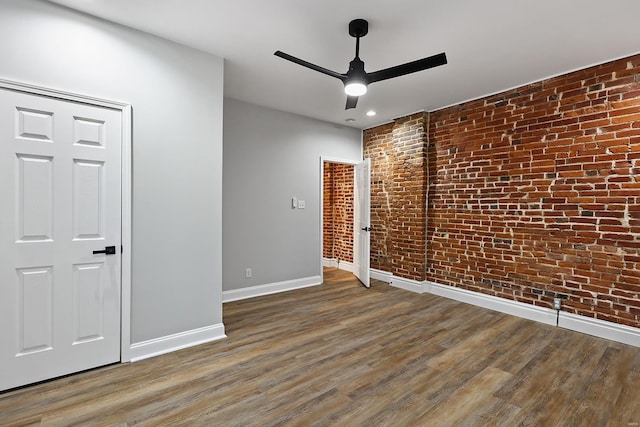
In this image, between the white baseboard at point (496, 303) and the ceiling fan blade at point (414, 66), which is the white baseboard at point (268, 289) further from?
the ceiling fan blade at point (414, 66)

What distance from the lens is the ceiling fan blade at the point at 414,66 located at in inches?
85.6

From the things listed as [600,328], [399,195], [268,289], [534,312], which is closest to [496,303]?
[534,312]

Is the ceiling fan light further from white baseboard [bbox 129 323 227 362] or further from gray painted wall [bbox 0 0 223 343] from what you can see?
white baseboard [bbox 129 323 227 362]

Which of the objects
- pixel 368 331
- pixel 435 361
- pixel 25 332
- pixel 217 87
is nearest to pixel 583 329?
pixel 435 361

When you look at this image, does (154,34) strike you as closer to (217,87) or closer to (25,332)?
(217,87)

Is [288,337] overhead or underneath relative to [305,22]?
underneath

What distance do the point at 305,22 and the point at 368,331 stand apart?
2.94 m

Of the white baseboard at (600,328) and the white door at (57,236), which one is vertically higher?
the white door at (57,236)

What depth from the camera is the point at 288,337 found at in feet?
10.0

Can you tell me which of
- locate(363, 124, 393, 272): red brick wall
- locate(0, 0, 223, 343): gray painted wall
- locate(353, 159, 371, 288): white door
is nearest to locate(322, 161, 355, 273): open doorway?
locate(353, 159, 371, 288): white door

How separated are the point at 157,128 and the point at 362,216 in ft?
11.6

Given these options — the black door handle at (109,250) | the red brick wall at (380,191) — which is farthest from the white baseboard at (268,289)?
the black door handle at (109,250)

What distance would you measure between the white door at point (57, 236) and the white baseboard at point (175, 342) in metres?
0.16

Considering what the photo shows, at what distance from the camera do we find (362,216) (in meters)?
5.38
